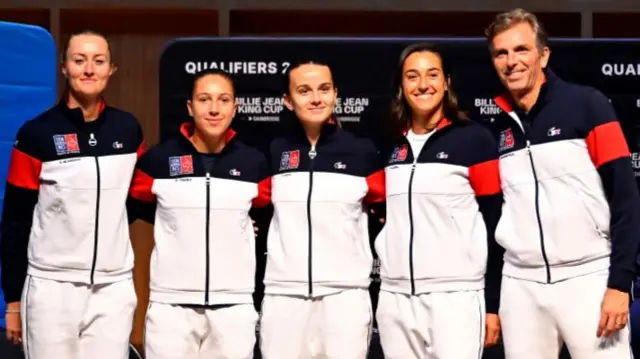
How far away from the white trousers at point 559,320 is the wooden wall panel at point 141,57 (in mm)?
2897

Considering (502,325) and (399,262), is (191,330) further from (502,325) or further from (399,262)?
(502,325)

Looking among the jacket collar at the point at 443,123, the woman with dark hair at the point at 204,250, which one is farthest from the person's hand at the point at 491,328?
the woman with dark hair at the point at 204,250

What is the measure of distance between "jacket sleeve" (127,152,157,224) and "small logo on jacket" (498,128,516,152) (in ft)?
4.38

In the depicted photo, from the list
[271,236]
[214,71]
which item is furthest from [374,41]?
[271,236]

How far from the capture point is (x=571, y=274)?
3090 millimetres

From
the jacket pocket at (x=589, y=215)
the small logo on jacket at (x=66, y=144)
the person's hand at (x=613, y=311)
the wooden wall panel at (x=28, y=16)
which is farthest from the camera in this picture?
the wooden wall panel at (x=28, y=16)

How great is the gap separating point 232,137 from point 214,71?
10.5 inches

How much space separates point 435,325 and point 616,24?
301 cm

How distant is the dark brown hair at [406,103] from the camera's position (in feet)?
11.1

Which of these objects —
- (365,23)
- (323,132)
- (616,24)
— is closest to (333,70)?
(323,132)

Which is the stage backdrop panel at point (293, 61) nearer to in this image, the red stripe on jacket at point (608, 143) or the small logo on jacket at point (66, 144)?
the small logo on jacket at point (66, 144)

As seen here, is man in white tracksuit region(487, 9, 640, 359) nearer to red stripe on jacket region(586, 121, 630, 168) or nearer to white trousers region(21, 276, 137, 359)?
red stripe on jacket region(586, 121, 630, 168)

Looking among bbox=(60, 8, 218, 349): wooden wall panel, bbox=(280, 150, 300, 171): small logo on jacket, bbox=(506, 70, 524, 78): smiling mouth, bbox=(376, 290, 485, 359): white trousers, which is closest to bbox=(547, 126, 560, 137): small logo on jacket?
bbox=(506, 70, 524, 78): smiling mouth

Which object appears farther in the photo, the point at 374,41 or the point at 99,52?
the point at 374,41
